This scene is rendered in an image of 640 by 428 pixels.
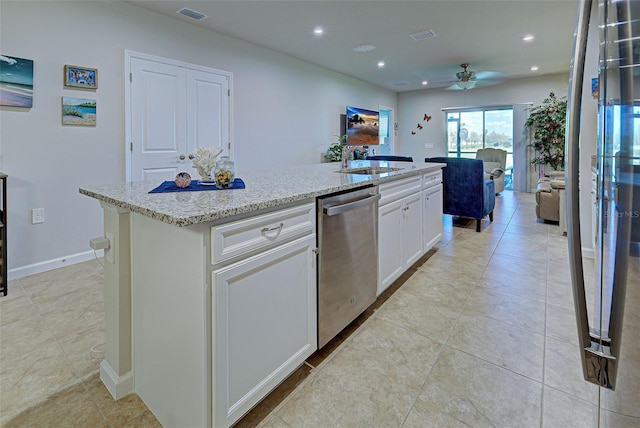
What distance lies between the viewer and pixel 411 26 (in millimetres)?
4203

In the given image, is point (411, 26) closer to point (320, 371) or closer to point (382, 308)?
point (382, 308)

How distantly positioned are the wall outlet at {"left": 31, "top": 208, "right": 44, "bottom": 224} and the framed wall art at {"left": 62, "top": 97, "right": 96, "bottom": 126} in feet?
2.64

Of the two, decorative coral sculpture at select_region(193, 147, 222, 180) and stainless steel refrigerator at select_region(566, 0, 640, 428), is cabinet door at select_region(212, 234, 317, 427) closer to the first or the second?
decorative coral sculpture at select_region(193, 147, 222, 180)

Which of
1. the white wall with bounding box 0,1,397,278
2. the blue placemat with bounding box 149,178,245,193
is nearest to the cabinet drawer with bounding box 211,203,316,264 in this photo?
the blue placemat with bounding box 149,178,245,193

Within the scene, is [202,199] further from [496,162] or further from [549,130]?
[549,130]

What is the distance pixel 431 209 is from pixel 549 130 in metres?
5.82

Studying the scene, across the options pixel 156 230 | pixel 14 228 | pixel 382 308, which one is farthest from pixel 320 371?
pixel 14 228

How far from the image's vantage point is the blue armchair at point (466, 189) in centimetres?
409

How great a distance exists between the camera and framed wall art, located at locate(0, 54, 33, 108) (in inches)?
105

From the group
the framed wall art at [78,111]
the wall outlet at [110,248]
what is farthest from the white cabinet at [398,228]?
the framed wall art at [78,111]

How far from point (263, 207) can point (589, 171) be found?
10.9 feet

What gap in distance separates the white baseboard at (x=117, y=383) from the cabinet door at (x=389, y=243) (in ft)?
4.78

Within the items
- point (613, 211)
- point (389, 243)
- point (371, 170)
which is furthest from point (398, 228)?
point (613, 211)

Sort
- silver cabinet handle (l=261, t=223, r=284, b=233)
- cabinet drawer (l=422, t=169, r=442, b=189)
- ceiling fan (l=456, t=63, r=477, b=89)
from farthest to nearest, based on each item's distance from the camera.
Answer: ceiling fan (l=456, t=63, r=477, b=89)
cabinet drawer (l=422, t=169, r=442, b=189)
silver cabinet handle (l=261, t=223, r=284, b=233)
